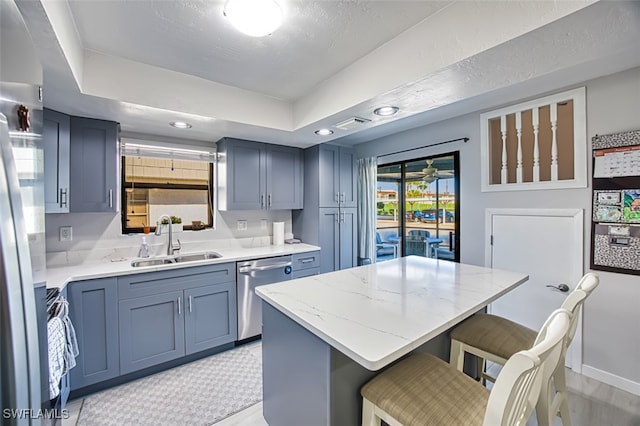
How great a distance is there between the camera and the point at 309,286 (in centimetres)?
170

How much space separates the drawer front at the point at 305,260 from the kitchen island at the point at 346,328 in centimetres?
129

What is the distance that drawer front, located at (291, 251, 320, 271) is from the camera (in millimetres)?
3160

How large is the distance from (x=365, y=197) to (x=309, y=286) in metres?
2.56

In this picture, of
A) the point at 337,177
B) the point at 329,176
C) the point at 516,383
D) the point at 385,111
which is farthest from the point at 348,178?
the point at 516,383

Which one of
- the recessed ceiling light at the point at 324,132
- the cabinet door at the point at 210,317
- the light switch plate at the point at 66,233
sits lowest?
the cabinet door at the point at 210,317

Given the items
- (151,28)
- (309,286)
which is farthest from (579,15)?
(151,28)

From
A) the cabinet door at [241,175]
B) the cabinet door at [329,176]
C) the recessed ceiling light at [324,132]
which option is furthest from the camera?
the cabinet door at [329,176]

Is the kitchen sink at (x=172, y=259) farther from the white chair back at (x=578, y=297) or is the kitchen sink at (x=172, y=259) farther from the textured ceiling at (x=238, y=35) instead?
the white chair back at (x=578, y=297)

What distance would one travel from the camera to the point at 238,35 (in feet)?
5.49

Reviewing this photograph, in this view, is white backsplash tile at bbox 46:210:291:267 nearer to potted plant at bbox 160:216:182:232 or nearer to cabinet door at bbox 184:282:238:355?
potted plant at bbox 160:216:182:232

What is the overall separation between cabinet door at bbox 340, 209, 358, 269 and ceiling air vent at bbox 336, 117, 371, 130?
1.36 m

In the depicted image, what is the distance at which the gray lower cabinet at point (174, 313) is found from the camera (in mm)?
2201

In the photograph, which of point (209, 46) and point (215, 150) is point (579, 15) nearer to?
point (209, 46)

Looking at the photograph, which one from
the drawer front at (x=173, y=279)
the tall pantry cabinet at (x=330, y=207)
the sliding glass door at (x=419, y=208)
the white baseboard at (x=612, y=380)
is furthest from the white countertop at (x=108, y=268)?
the white baseboard at (x=612, y=380)
